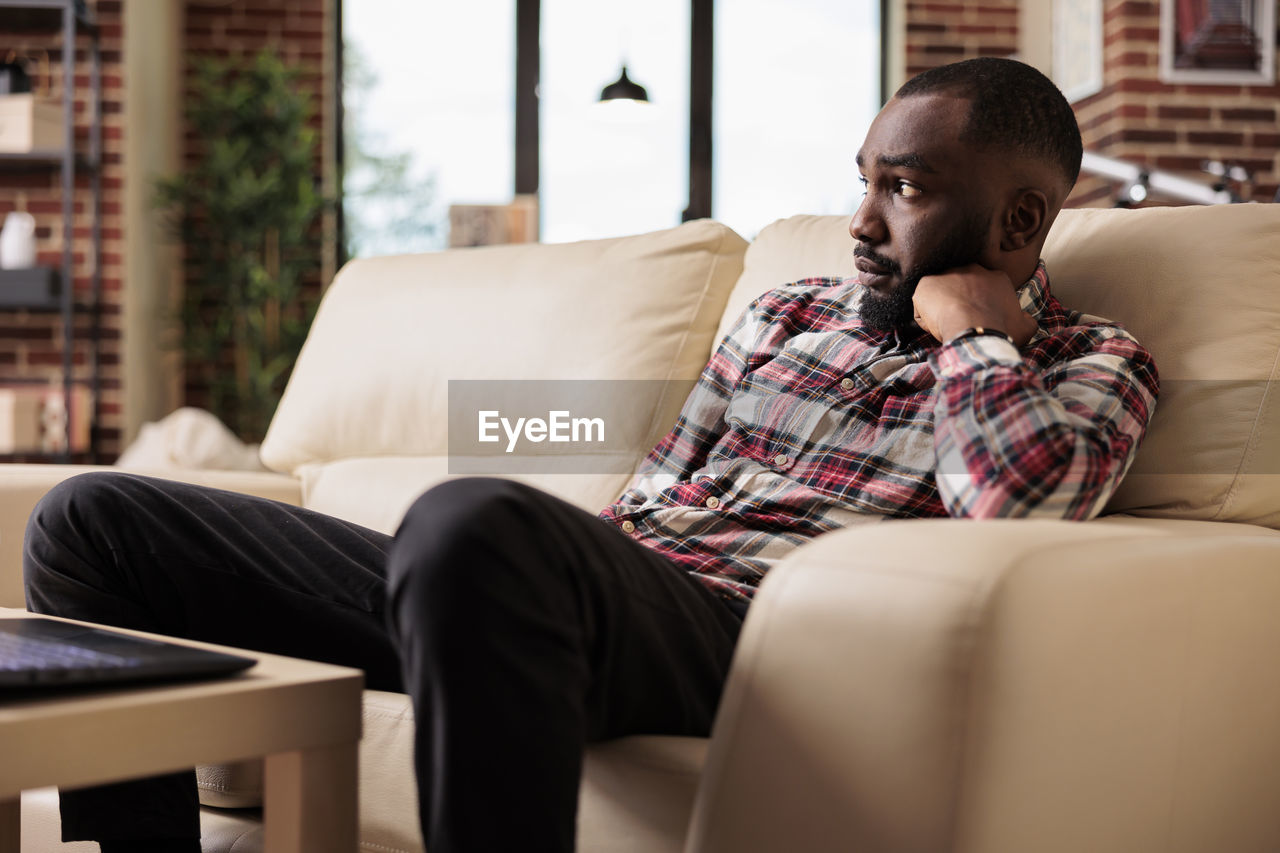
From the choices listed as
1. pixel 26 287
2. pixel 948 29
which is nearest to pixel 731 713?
pixel 26 287

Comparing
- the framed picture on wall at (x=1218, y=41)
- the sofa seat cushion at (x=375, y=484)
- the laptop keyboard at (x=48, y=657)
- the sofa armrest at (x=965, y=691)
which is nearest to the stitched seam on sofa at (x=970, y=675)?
the sofa armrest at (x=965, y=691)

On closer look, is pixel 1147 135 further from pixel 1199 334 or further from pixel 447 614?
pixel 447 614

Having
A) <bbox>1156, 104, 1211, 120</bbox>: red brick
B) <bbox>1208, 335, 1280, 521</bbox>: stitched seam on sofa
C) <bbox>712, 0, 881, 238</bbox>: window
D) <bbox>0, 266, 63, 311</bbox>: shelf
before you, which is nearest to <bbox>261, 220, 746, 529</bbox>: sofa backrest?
<bbox>1208, 335, 1280, 521</bbox>: stitched seam on sofa

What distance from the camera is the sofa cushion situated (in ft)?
5.77

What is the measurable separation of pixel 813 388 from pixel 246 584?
621mm

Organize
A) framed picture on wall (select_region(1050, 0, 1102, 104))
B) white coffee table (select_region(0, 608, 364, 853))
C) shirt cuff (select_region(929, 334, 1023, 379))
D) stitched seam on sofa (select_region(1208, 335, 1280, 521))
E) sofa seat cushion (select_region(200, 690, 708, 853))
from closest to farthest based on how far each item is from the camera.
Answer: white coffee table (select_region(0, 608, 364, 853)), sofa seat cushion (select_region(200, 690, 708, 853)), shirt cuff (select_region(929, 334, 1023, 379)), stitched seam on sofa (select_region(1208, 335, 1280, 521)), framed picture on wall (select_region(1050, 0, 1102, 104))

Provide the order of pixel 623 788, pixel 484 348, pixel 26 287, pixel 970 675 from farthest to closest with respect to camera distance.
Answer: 1. pixel 26 287
2. pixel 484 348
3. pixel 623 788
4. pixel 970 675

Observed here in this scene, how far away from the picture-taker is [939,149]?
51.2 inches

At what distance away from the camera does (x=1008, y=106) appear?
4.29 ft

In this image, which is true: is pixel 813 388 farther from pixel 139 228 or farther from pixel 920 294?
pixel 139 228

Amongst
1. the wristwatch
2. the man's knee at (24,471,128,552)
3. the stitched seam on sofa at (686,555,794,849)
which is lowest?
the stitched seam on sofa at (686,555,794,849)

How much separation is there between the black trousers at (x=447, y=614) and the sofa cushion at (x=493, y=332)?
56 centimetres

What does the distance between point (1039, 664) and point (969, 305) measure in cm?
51

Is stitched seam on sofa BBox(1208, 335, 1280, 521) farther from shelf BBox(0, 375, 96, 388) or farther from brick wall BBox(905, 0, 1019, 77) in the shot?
brick wall BBox(905, 0, 1019, 77)
